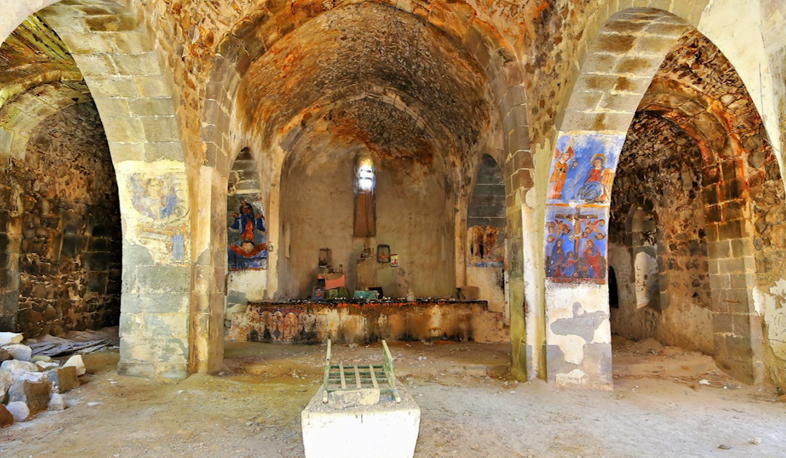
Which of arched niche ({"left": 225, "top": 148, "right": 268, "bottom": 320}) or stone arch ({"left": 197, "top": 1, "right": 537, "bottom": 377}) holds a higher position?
stone arch ({"left": 197, "top": 1, "right": 537, "bottom": 377})

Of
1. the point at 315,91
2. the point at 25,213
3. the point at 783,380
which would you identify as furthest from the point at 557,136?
the point at 25,213

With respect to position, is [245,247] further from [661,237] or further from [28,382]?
[661,237]

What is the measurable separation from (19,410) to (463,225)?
23.4 feet

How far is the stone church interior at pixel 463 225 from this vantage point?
11.2 feet

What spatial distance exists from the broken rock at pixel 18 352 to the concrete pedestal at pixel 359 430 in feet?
11.8

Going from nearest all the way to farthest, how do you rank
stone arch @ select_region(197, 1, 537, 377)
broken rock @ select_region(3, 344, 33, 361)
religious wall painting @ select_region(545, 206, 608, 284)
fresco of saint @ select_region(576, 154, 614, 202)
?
broken rock @ select_region(3, 344, 33, 361)
fresco of saint @ select_region(576, 154, 614, 202)
religious wall painting @ select_region(545, 206, 608, 284)
stone arch @ select_region(197, 1, 537, 377)

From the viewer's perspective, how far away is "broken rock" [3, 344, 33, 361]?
14.6 ft

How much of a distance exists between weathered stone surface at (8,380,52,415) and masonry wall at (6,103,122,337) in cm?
330

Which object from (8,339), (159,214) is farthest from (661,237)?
(8,339)

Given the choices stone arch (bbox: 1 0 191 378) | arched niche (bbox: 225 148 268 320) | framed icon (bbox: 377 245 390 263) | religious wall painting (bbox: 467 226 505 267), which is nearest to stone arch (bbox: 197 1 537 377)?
stone arch (bbox: 1 0 191 378)

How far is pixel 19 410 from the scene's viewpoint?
11.7 feet

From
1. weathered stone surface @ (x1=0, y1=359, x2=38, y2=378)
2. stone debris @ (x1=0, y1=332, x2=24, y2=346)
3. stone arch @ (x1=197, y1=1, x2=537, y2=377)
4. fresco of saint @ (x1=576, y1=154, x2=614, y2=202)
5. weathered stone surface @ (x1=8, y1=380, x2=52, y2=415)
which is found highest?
stone arch @ (x1=197, y1=1, x2=537, y2=377)

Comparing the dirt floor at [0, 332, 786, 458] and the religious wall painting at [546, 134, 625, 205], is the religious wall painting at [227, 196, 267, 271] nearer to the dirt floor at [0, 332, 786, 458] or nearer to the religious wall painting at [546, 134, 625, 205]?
the dirt floor at [0, 332, 786, 458]

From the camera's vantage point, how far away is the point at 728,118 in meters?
5.55
